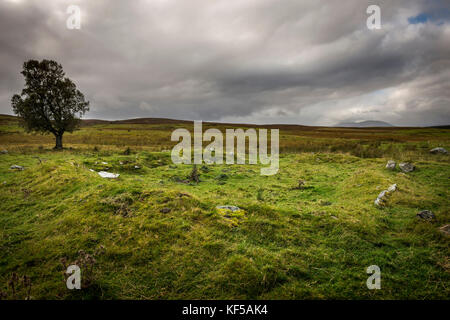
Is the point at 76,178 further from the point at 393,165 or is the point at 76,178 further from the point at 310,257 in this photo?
the point at 393,165

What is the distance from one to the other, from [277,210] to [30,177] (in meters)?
13.6

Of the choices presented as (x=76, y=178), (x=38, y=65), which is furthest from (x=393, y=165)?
(x=38, y=65)

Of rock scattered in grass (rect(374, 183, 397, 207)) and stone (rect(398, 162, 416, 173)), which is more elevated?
stone (rect(398, 162, 416, 173))

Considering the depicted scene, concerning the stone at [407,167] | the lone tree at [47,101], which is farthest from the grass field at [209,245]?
the lone tree at [47,101]

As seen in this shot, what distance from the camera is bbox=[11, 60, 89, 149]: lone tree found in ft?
87.5

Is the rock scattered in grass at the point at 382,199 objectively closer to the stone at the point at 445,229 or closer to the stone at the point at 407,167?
the stone at the point at 445,229

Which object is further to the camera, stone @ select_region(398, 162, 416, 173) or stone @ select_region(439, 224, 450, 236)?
stone @ select_region(398, 162, 416, 173)

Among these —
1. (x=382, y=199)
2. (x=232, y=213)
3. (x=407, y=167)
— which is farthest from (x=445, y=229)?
(x=407, y=167)

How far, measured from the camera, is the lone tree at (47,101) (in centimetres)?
2667

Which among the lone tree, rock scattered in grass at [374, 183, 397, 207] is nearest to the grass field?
rock scattered in grass at [374, 183, 397, 207]

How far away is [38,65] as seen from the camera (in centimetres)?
2680

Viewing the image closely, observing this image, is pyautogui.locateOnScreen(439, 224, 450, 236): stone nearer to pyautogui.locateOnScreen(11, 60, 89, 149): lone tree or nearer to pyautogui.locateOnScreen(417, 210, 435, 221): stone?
pyautogui.locateOnScreen(417, 210, 435, 221): stone

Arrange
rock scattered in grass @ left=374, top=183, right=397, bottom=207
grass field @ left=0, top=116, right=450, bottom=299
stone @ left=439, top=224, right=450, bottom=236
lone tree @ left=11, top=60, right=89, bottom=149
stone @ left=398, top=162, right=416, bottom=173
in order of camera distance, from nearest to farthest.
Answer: grass field @ left=0, top=116, right=450, bottom=299
stone @ left=439, top=224, right=450, bottom=236
rock scattered in grass @ left=374, top=183, right=397, bottom=207
stone @ left=398, top=162, right=416, bottom=173
lone tree @ left=11, top=60, right=89, bottom=149

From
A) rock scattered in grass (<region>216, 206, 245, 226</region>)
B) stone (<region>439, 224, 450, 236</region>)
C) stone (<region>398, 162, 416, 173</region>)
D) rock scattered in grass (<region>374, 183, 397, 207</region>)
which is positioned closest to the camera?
stone (<region>439, 224, 450, 236</region>)
